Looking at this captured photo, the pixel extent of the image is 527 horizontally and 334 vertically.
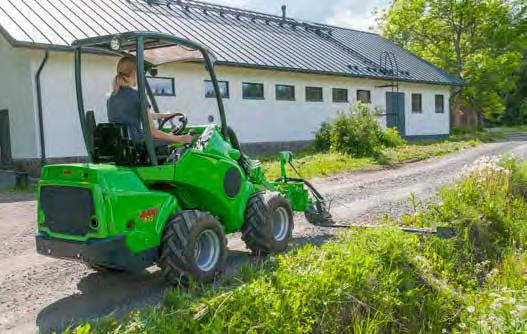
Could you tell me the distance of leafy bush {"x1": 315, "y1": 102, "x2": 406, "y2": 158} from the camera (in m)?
16.4

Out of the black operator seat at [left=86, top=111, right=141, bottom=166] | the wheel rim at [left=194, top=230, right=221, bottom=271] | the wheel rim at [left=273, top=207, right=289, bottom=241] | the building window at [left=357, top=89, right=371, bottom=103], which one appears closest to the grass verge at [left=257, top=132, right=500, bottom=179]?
the building window at [left=357, top=89, right=371, bottom=103]

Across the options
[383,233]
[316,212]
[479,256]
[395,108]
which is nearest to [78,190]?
[383,233]

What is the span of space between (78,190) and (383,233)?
3209mm

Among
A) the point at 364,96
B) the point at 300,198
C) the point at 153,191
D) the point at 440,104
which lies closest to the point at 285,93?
the point at 364,96

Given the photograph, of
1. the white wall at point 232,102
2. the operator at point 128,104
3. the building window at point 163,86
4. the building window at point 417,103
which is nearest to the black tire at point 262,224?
the operator at point 128,104

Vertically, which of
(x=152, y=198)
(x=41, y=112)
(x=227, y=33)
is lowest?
(x=152, y=198)

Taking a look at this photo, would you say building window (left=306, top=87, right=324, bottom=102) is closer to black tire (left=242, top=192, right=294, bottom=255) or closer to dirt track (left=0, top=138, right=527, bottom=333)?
dirt track (left=0, top=138, right=527, bottom=333)

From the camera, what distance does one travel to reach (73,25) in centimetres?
1469

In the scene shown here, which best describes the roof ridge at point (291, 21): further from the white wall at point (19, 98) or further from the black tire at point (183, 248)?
the black tire at point (183, 248)

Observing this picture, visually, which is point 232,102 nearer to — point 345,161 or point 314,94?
point 314,94

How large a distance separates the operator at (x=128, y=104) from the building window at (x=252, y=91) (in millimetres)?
13818

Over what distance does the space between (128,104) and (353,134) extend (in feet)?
41.6

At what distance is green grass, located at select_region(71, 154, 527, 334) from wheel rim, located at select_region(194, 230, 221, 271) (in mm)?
253

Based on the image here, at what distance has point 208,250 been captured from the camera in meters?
4.87
